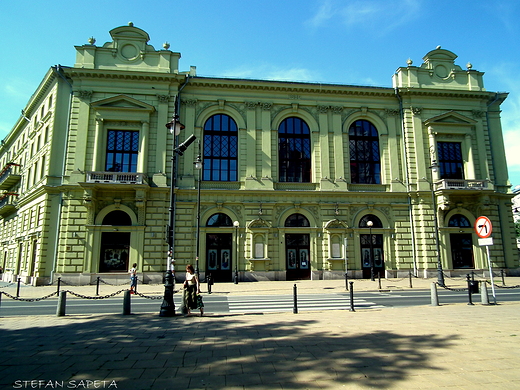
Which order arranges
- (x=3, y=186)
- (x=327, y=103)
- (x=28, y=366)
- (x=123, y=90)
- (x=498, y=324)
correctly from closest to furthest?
(x=28, y=366), (x=498, y=324), (x=123, y=90), (x=327, y=103), (x=3, y=186)

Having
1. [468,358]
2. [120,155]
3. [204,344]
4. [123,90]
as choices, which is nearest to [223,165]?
[120,155]

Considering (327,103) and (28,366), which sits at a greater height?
(327,103)

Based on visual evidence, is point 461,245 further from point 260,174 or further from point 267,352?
point 267,352

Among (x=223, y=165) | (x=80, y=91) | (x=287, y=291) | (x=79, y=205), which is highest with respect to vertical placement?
(x=80, y=91)

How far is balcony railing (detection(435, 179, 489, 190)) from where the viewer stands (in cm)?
2830

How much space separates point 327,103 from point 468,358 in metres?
26.6

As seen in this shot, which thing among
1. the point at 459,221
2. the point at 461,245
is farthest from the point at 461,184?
the point at 461,245

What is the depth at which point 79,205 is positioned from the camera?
25703 millimetres

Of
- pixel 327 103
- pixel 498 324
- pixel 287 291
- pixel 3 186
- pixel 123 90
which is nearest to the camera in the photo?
pixel 498 324

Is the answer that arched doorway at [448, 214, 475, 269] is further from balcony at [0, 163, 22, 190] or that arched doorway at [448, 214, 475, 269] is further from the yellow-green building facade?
balcony at [0, 163, 22, 190]

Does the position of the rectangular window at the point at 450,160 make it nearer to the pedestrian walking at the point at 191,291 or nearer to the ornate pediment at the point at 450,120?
the ornate pediment at the point at 450,120

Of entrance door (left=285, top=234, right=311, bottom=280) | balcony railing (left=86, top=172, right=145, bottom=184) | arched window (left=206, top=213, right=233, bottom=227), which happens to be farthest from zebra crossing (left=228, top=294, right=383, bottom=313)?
balcony railing (left=86, top=172, right=145, bottom=184)

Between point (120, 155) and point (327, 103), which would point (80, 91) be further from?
point (327, 103)

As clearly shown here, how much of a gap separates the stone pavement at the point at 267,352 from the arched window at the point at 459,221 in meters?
20.0
